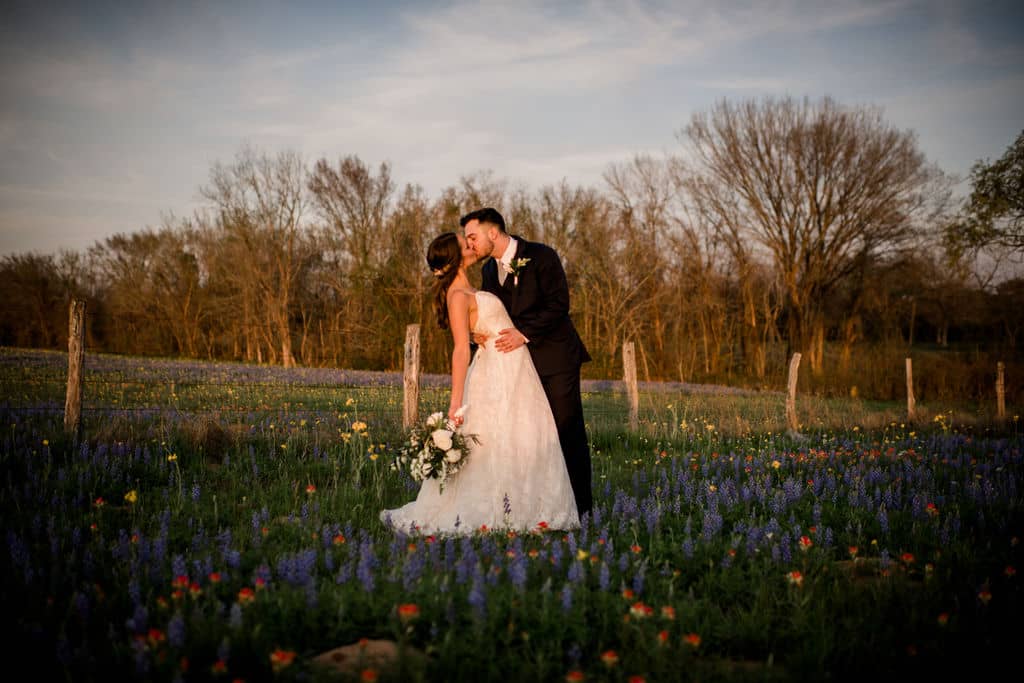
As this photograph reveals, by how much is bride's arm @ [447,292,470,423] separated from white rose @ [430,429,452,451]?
0.69 ft

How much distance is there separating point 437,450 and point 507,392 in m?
0.76

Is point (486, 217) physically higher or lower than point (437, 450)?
higher

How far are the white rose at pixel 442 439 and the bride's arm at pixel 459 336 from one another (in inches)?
8.2

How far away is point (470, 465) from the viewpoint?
16.8 ft

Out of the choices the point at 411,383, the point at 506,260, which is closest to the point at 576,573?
the point at 506,260

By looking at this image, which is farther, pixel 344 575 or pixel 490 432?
pixel 490 432

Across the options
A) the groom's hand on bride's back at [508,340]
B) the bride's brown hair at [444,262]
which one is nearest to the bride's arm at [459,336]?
the bride's brown hair at [444,262]

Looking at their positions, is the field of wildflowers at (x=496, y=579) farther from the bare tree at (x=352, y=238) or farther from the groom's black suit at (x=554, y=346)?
the bare tree at (x=352, y=238)

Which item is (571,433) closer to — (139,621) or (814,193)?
(139,621)

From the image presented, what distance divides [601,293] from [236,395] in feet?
66.9

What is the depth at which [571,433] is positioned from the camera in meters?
5.48

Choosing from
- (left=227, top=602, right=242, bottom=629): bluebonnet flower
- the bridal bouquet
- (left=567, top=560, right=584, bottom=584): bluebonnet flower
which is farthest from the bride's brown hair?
(left=227, top=602, right=242, bottom=629): bluebonnet flower

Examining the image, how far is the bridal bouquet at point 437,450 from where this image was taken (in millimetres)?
4809

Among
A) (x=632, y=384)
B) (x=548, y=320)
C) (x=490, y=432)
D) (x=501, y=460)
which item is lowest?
(x=501, y=460)
